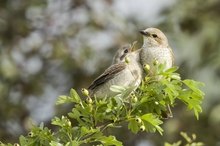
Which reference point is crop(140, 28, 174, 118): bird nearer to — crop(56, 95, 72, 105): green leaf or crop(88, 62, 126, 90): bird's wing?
crop(88, 62, 126, 90): bird's wing

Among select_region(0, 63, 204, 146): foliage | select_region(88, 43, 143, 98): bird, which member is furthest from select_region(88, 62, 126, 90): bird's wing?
select_region(0, 63, 204, 146): foliage

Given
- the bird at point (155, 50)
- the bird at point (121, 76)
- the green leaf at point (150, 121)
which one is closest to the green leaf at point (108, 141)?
the green leaf at point (150, 121)

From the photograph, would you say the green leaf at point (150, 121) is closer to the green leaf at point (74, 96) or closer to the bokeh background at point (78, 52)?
the green leaf at point (74, 96)

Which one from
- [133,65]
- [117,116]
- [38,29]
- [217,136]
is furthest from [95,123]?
[38,29]

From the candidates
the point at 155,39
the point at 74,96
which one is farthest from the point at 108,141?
the point at 155,39

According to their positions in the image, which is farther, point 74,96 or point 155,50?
point 155,50

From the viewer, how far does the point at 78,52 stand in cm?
1562

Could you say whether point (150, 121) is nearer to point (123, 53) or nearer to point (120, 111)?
point (120, 111)

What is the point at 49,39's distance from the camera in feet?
51.7

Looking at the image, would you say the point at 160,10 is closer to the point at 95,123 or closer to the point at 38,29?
the point at 38,29

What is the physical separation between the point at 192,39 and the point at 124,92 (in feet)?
28.0

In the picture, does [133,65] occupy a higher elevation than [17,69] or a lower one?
lower

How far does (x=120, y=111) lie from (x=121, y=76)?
155 centimetres

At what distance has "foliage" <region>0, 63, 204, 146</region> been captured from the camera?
6336 millimetres
